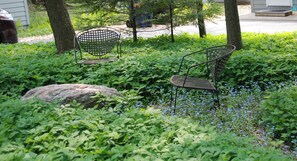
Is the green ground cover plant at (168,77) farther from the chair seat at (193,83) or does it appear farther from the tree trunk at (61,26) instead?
the tree trunk at (61,26)

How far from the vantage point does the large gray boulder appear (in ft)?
19.3

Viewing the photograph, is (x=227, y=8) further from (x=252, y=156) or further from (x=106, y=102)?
(x=252, y=156)

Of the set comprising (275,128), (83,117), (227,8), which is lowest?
(275,128)

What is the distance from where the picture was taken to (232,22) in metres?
8.66

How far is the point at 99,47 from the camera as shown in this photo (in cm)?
877

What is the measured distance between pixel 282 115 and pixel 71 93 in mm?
2382

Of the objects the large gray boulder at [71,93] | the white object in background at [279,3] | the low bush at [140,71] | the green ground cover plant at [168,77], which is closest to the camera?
the green ground cover plant at [168,77]


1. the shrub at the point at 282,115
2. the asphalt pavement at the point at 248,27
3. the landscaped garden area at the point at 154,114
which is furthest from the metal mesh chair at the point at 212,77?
the asphalt pavement at the point at 248,27

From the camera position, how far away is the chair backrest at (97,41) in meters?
8.77

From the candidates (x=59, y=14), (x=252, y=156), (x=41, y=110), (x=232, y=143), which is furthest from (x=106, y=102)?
(x=59, y=14)

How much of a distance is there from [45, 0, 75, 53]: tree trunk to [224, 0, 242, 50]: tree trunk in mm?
3160

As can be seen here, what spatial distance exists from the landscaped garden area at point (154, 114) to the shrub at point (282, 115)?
0.01 m

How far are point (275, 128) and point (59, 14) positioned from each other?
19.8 ft

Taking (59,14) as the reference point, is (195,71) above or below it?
below
